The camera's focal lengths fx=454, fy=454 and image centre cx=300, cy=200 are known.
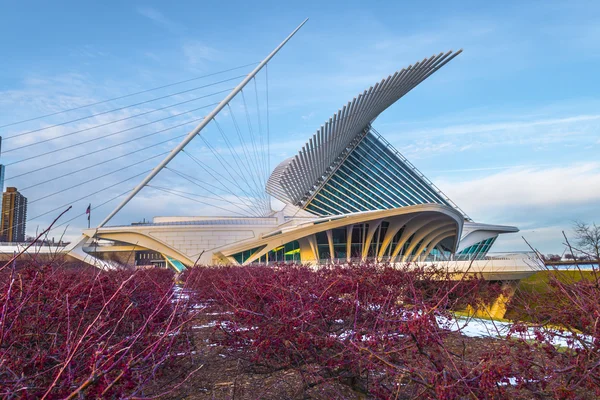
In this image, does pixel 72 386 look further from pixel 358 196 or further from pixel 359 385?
pixel 358 196

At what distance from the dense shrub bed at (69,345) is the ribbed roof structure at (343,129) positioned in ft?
115

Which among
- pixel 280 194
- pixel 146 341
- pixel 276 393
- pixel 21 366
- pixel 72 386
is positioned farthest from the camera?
pixel 280 194

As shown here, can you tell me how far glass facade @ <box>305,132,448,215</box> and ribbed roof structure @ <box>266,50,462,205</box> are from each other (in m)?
1.35

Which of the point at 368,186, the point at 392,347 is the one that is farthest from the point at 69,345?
the point at 368,186

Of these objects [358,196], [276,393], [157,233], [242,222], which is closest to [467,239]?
[358,196]

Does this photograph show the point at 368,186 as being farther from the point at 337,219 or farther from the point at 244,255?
the point at 244,255

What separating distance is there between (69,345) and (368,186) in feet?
150

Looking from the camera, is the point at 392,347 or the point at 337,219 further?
the point at 337,219

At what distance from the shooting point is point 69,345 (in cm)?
303

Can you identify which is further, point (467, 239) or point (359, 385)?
point (467, 239)

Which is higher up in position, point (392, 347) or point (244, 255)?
point (392, 347)

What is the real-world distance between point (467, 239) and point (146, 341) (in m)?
63.1

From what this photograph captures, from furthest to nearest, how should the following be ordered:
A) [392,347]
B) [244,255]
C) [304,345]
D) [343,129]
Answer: [343,129] → [244,255] → [304,345] → [392,347]

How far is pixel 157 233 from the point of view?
40.0m
